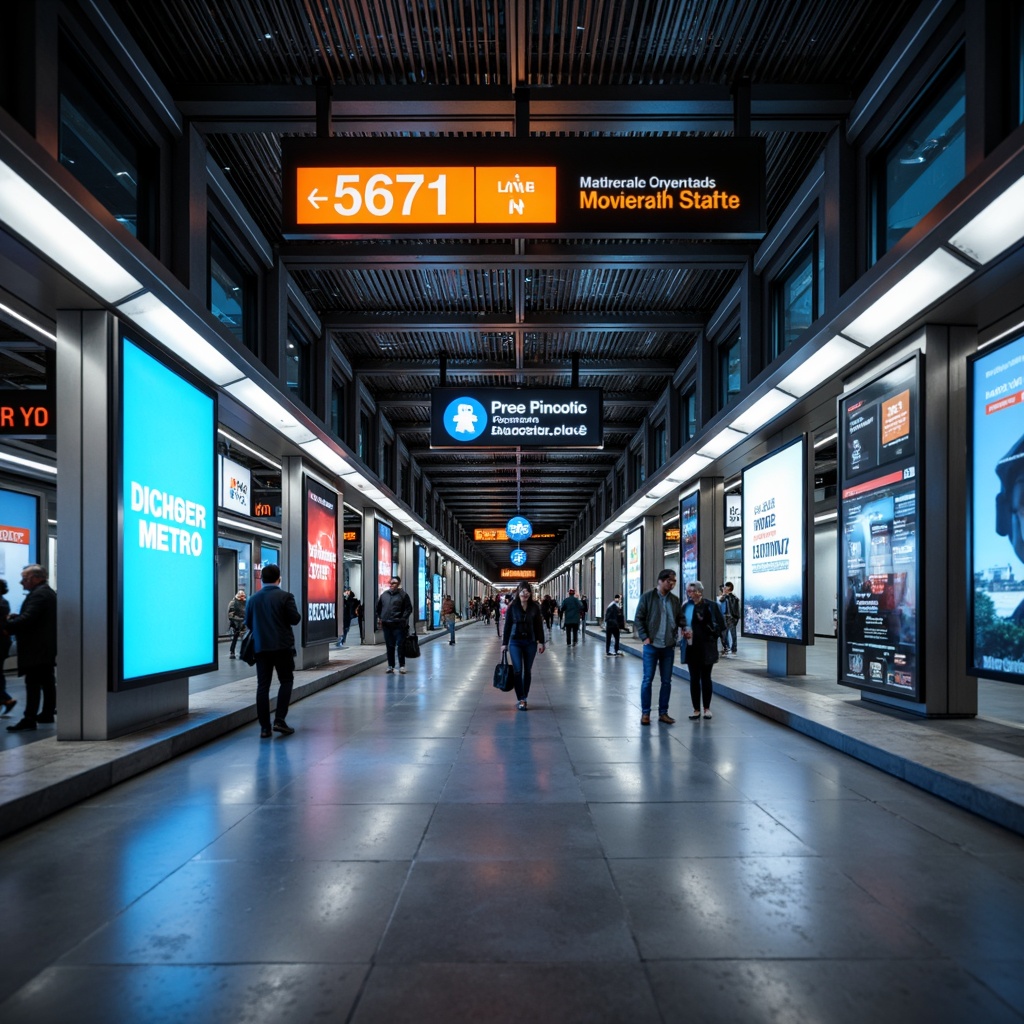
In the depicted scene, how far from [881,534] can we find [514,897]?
6657 mm

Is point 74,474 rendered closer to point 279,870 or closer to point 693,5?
point 279,870

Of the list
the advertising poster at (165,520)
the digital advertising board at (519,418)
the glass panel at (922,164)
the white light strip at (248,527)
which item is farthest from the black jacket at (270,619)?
the white light strip at (248,527)

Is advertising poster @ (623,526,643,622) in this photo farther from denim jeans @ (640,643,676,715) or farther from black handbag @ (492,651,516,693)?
denim jeans @ (640,643,676,715)

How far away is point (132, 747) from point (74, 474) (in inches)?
92.3

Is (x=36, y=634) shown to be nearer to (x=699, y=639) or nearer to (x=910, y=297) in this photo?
(x=699, y=639)

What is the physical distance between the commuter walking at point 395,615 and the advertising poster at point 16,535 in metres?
6.42

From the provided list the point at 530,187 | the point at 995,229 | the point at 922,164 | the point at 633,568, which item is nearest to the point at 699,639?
the point at 995,229

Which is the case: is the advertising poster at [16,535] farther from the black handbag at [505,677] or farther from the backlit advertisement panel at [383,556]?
the black handbag at [505,677]

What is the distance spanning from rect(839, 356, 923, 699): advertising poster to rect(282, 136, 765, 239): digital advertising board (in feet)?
11.2

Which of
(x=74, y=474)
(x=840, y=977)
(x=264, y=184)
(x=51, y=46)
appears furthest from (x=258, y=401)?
(x=840, y=977)

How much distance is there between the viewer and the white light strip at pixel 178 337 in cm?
727

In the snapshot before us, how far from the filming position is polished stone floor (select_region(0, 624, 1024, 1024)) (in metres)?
3.03

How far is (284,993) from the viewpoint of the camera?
3053 mm

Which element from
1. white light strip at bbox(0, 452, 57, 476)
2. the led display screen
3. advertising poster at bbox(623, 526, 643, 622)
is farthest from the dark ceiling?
advertising poster at bbox(623, 526, 643, 622)
